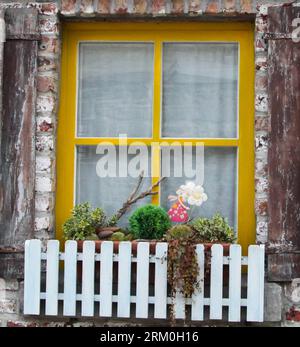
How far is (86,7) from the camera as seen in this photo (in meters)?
4.93

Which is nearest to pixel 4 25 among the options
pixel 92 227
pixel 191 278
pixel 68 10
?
pixel 68 10

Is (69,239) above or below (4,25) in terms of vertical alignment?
below

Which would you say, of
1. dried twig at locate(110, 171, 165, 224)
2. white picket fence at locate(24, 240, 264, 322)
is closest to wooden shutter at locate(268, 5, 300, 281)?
white picket fence at locate(24, 240, 264, 322)

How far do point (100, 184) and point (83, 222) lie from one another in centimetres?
34

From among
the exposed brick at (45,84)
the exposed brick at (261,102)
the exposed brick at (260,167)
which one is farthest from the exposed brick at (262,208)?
the exposed brick at (45,84)

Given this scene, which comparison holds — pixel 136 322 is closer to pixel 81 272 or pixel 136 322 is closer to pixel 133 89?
pixel 81 272

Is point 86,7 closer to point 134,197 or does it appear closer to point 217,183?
point 134,197

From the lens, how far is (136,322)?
4.79 metres

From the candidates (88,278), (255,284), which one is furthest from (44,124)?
(255,284)

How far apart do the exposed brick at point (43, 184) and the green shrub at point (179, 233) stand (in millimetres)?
773

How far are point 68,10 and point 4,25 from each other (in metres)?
0.39

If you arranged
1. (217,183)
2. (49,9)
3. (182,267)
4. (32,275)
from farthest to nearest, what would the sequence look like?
(217,183) < (49,9) < (32,275) < (182,267)

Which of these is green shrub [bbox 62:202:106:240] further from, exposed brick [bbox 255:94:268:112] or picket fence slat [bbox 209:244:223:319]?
exposed brick [bbox 255:94:268:112]

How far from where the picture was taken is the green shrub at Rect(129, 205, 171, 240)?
481 centimetres
